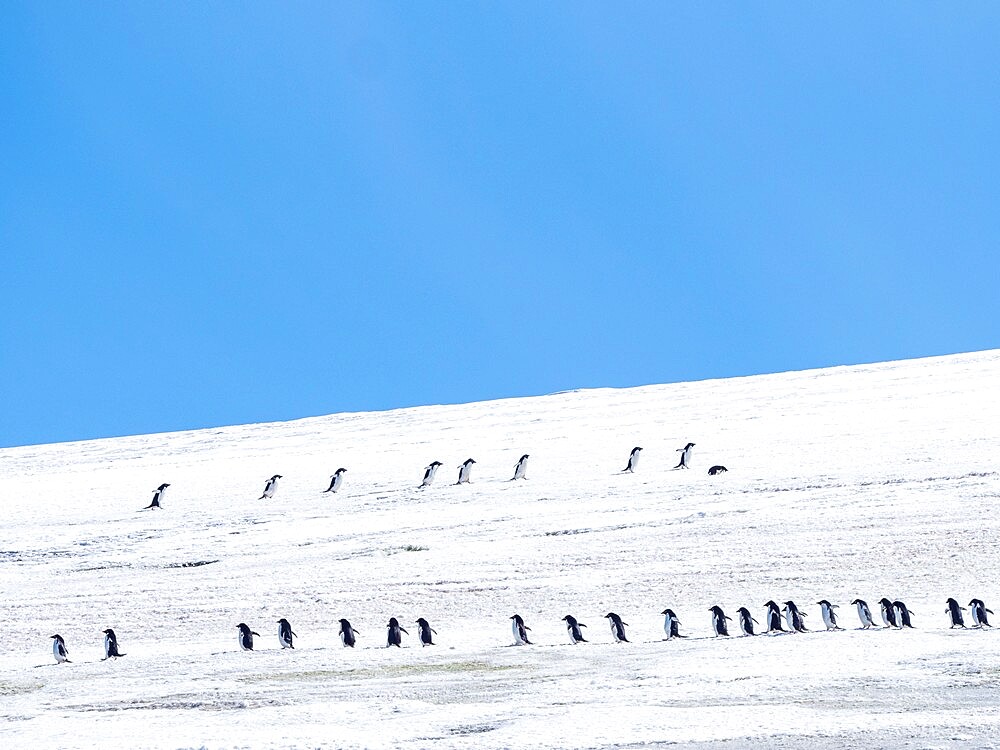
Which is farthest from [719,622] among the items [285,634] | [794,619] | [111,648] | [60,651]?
[60,651]

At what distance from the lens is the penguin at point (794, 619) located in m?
15.4

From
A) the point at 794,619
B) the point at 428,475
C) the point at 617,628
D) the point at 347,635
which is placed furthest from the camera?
the point at 428,475

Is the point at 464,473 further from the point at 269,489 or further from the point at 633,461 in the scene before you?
the point at 269,489

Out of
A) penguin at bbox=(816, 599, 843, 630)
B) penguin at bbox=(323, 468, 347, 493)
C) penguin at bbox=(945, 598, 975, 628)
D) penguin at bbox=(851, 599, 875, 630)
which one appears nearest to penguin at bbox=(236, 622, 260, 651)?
penguin at bbox=(816, 599, 843, 630)

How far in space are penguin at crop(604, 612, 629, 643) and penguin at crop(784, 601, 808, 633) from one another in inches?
65.4

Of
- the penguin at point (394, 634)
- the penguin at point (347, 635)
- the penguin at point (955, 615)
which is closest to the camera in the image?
the penguin at point (955, 615)

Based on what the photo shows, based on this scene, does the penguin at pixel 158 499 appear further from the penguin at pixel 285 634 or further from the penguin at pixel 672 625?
the penguin at pixel 672 625

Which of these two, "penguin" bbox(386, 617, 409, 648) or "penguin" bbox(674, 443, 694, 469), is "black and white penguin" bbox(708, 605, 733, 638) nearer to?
"penguin" bbox(386, 617, 409, 648)

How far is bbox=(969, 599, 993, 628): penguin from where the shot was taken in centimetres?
1481

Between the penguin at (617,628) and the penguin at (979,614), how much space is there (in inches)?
135

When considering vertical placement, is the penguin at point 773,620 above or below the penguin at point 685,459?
below

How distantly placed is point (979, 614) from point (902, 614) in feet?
2.38

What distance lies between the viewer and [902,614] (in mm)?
15211

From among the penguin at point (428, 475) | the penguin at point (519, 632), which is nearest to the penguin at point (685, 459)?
the penguin at point (428, 475)
